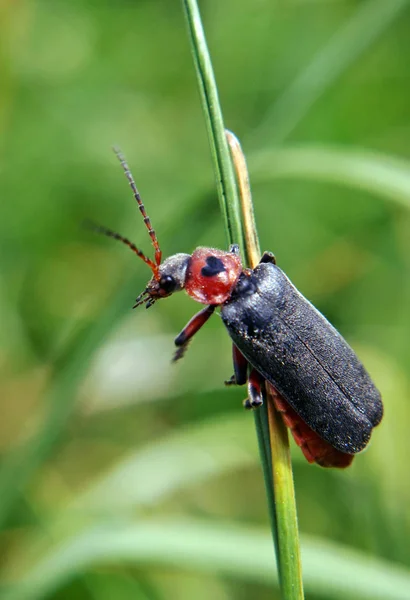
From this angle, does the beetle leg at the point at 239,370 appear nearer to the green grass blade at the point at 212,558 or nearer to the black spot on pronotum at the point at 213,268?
the black spot on pronotum at the point at 213,268

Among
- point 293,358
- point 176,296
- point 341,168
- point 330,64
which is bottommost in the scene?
point 293,358

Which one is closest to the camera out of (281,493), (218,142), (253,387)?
(281,493)

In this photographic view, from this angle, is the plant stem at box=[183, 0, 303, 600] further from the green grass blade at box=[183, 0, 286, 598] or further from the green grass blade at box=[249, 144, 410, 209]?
the green grass blade at box=[249, 144, 410, 209]

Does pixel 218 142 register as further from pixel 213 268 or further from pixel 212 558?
pixel 212 558

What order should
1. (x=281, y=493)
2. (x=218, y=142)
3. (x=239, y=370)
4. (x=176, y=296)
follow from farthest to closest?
(x=176, y=296)
(x=239, y=370)
(x=218, y=142)
(x=281, y=493)

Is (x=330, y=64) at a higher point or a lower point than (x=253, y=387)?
higher

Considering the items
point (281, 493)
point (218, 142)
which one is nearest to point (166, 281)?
point (218, 142)

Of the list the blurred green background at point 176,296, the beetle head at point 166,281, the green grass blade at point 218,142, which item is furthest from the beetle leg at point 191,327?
the green grass blade at point 218,142

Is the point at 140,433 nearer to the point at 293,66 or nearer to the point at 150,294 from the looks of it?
the point at 150,294
